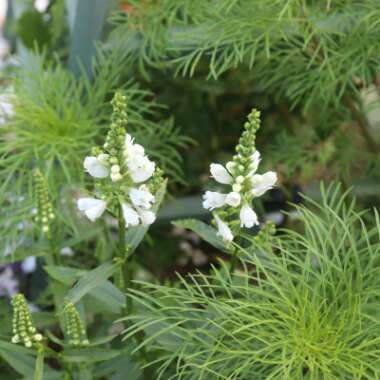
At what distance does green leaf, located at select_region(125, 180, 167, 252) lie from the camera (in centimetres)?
73

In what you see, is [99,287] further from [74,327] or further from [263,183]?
[263,183]

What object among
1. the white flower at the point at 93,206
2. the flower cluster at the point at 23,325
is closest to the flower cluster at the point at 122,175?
the white flower at the point at 93,206

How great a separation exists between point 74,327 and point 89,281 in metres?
0.05

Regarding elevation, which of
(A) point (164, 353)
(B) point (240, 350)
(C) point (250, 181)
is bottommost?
(A) point (164, 353)

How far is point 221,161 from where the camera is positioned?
1.36m

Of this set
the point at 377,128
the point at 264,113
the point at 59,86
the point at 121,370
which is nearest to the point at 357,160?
the point at 377,128

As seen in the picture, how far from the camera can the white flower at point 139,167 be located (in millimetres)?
643

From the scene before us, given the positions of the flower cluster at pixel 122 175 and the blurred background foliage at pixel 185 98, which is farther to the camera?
the blurred background foliage at pixel 185 98

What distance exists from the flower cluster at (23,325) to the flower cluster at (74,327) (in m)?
0.03

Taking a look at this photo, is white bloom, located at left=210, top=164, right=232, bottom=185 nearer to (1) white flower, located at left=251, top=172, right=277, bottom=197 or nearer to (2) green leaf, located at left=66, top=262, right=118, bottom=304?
(1) white flower, located at left=251, top=172, right=277, bottom=197

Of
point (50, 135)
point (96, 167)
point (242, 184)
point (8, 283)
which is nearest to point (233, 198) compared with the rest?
point (242, 184)

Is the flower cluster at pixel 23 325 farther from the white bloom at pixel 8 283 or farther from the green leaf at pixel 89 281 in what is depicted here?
the white bloom at pixel 8 283

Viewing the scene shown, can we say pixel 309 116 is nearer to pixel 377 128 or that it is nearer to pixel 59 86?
pixel 377 128

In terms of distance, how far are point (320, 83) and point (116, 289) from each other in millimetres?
384
